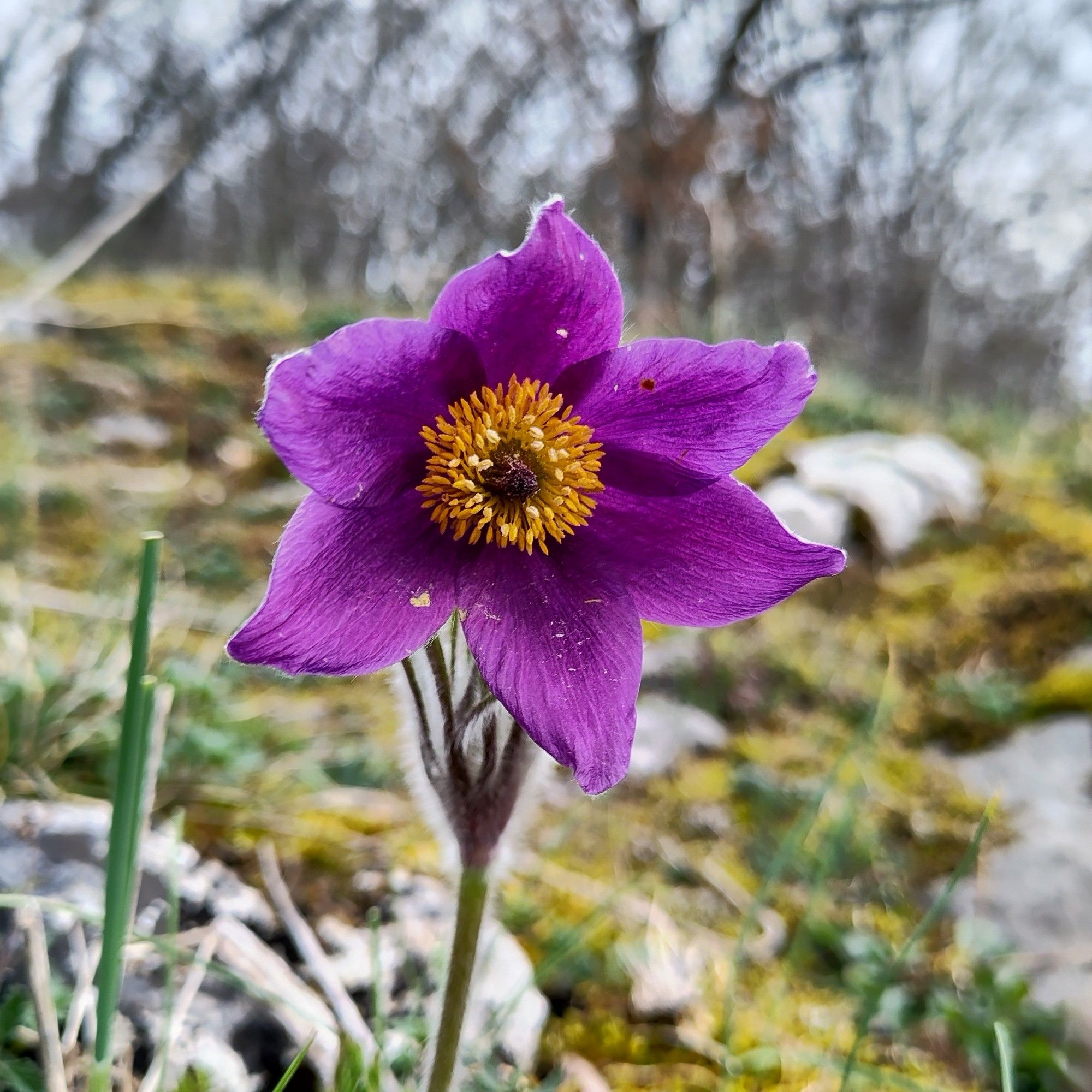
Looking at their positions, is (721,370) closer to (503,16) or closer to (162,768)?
(162,768)

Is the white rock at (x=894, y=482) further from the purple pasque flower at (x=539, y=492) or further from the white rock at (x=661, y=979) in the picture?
the purple pasque flower at (x=539, y=492)

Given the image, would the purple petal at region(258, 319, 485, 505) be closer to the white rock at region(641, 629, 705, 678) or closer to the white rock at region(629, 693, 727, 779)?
the white rock at region(629, 693, 727, 779)

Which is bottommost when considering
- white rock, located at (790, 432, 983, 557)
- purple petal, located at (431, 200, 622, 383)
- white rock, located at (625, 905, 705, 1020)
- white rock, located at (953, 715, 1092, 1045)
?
white rock, located at (625, 905, 705, 1020)

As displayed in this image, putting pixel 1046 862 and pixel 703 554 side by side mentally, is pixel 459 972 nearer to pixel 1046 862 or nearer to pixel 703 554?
pixel 703 554

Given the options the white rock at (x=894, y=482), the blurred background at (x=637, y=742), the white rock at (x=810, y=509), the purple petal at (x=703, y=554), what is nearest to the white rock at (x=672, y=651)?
the blurred background at (x=637, y=742)

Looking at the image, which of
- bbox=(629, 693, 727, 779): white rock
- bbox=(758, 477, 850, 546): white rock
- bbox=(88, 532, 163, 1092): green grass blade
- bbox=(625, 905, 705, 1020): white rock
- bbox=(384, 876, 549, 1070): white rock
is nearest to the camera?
bbox=(88, 532, 163, 1092): green grass blade

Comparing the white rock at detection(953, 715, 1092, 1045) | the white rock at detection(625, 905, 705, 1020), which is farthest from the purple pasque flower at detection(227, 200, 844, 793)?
the white rock at detection(953, 715, 1092, 1045)

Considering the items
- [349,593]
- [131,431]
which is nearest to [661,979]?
[349,593]

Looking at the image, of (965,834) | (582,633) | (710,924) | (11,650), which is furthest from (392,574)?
(965,834)
